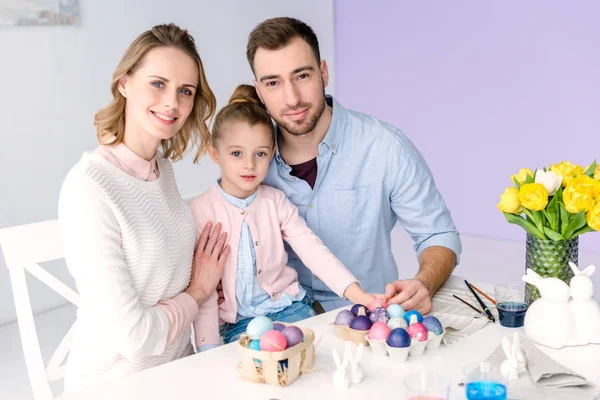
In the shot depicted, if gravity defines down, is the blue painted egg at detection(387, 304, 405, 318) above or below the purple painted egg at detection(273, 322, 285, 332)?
below

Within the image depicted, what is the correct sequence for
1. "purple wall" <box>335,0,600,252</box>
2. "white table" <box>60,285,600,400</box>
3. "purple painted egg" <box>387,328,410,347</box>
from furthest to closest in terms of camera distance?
"purple wall" <box>335,0,600,252</box> → "purple painted egg" <box>387,328,410,347</box> → "white table" <box>60,285,600,400</box>

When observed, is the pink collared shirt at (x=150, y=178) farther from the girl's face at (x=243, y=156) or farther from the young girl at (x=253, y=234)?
the girl's face at (x=243, y=156)

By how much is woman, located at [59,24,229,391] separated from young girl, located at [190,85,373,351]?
7 centimetres

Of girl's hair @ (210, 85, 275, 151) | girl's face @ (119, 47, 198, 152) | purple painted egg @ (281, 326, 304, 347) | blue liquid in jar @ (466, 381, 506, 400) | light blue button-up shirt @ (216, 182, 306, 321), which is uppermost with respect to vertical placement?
girl's face @ (119, 47, 198, 152)

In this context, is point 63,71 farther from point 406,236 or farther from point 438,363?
point 438,363

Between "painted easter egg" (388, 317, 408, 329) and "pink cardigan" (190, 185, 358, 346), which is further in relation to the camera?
"pink cardigan" (190, 185, 358, 346)

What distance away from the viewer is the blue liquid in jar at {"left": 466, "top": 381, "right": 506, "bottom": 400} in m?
1.26

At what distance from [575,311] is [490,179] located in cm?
380

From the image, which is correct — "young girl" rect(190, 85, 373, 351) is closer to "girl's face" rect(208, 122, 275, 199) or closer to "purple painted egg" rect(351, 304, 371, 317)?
"girl's face" rect(208, 122, 275, 199)

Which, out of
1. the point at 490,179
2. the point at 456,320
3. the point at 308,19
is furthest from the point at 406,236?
the point at 456,320

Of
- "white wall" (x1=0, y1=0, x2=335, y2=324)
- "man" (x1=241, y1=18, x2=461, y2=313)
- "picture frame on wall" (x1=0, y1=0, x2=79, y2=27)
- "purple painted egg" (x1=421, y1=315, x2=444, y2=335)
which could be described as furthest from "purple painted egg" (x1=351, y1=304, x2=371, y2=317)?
"picture frame on wall" (x1=0, y1=0, x2=79, y2=27)

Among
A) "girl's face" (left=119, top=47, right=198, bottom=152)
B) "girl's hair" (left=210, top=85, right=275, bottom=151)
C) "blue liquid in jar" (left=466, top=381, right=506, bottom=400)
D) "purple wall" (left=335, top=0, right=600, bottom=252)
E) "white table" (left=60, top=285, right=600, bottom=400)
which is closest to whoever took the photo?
"blue liquid in jar" (left=466, top=381, right=506, bottom=400)

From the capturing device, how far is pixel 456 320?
1739 millimetres

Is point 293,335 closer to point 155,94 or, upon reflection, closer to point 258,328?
point 258,328
